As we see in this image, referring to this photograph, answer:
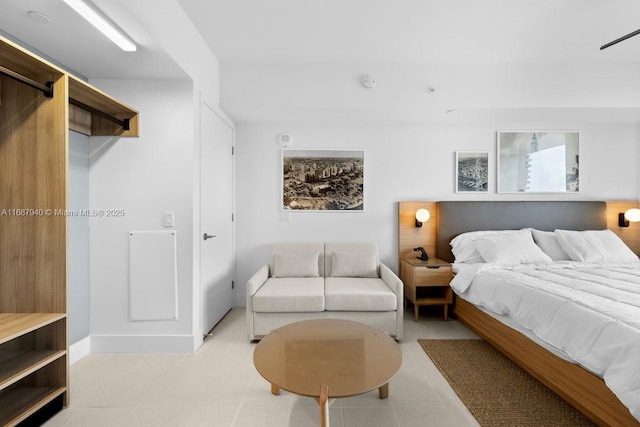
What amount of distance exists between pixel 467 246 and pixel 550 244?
90 cm

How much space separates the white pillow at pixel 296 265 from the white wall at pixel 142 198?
1.01 metres

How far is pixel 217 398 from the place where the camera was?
1.88 m

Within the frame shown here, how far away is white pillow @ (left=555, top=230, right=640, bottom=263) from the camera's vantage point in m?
2.94

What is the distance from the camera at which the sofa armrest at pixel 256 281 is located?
8.49 ft

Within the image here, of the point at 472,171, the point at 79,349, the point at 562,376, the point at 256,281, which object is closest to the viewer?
the point at 562,376

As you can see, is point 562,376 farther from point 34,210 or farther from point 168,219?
point 34,210

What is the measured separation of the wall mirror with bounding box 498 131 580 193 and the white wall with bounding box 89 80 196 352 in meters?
3.63

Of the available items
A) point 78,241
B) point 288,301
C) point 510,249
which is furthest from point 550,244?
point 78,241

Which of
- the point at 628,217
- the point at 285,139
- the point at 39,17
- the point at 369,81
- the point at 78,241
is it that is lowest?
the point at 78,241

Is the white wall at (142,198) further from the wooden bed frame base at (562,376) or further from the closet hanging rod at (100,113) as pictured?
the wooden bed frame base at (562,376)

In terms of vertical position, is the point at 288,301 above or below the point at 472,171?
below

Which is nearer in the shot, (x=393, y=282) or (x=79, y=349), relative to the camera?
(x=79, y=349)

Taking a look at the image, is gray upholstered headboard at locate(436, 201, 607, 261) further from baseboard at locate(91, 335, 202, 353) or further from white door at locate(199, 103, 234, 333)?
baseboard at locate(91, 335, 202, 353)

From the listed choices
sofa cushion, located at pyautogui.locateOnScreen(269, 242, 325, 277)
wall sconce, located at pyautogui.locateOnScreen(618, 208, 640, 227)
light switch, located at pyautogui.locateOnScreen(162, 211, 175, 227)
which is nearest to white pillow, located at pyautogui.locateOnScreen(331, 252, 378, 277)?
sofa cushion, located at pyautogui.locateOnScreen(269, 242, 325, 277)
